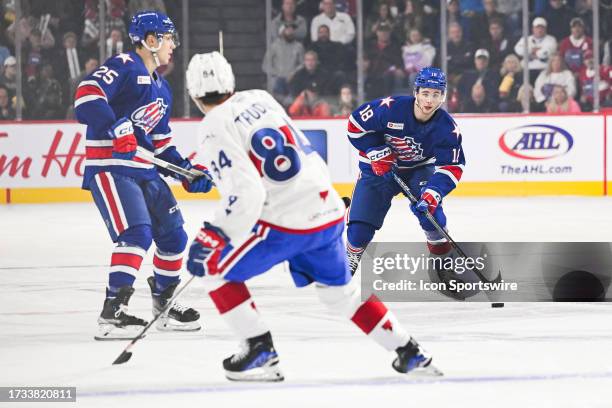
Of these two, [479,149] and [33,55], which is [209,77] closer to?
[479,149]

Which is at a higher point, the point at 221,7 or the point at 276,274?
the point at 221,7

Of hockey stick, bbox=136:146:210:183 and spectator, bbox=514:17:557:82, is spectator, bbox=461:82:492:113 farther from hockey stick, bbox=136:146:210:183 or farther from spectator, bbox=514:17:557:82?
hockey stick, bbox=136:146:210:183

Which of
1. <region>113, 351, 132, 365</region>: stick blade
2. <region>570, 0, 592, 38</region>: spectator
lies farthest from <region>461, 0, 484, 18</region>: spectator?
<region>113, 351, 132, 365</region>: stick blade

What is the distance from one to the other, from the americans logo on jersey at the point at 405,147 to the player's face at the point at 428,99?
0.21 meters

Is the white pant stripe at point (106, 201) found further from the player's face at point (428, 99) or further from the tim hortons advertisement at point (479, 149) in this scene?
the tim hortons advertisement at point (479, 149)

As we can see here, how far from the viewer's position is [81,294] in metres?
6.63

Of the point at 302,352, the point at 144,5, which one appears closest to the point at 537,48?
the point at 144,5

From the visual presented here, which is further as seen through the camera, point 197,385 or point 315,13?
point 315,13

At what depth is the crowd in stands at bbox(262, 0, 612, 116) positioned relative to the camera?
1301 cm

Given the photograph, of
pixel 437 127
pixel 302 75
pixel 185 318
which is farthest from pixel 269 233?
pixel 302 75

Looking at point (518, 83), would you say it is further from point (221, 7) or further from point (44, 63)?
point (44, 63)

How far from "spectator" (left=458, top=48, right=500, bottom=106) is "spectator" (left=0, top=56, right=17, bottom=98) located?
4.39 metres

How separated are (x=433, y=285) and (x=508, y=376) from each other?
7.80 feet

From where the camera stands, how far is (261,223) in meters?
4.11
